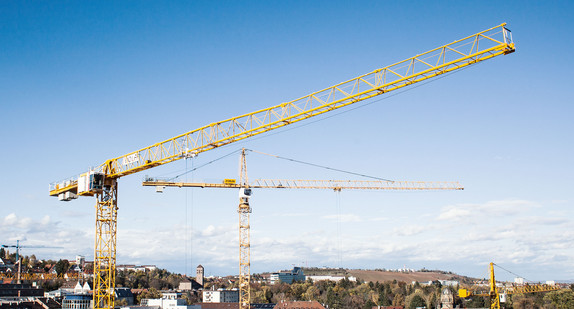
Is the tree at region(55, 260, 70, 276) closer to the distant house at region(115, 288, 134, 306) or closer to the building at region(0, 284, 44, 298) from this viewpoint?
the distant house at region(115, 288, 134, 306)

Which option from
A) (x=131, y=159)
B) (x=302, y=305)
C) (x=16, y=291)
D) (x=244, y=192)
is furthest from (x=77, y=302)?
(x=302, y=305)

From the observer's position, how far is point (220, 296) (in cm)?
17250

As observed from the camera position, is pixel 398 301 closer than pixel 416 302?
No

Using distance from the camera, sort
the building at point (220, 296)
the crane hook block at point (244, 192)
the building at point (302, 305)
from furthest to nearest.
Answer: the building at point (220, 296)
the building at point (302, 305)
the crane hook block at point (244, 192)

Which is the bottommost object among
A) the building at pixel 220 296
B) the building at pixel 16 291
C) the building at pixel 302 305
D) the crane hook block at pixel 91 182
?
the building at pixel 220 296

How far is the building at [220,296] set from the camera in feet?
567

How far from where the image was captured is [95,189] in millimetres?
57656

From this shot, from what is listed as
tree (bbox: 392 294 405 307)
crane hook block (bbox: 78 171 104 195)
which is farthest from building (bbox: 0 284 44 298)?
tree (bbox: 392 294 405 307)

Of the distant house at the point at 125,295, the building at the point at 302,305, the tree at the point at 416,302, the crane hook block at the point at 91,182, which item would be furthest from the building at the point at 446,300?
the crane hook block at the point at 91,182

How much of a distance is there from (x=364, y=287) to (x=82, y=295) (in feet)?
317

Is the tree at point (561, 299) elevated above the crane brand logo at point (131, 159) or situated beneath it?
situated beneath

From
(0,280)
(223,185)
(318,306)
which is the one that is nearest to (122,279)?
(0,280)

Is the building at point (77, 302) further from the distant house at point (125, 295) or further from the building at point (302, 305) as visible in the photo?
the building at point (302, 305)

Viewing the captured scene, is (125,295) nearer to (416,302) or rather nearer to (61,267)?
(61,267)
